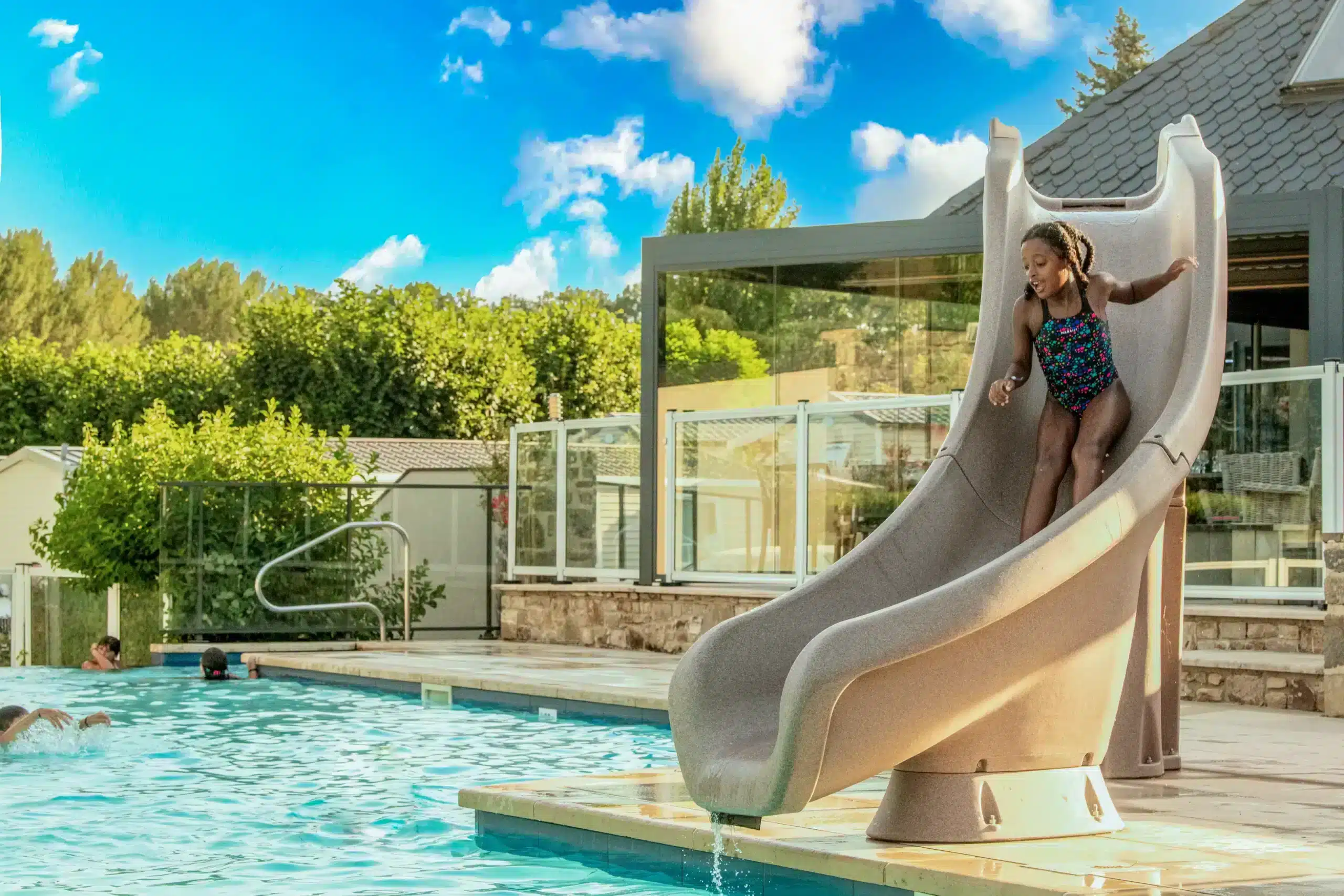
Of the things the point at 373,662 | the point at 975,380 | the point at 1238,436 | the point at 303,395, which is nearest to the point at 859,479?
the point at 1238,436

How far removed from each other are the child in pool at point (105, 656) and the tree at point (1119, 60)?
163ft

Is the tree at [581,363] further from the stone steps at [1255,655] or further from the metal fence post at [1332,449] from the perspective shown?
the metal fence post at [1332,449]

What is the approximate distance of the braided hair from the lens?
6109 mm

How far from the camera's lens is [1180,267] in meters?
6.22

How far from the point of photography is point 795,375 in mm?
14578

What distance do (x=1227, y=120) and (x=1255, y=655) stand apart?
6.44m

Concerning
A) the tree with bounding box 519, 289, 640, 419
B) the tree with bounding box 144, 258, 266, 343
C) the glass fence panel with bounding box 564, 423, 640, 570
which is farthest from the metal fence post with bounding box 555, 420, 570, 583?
the tree with bounding box 144, 258, 266, 343

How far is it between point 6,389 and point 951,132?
61.4 meters

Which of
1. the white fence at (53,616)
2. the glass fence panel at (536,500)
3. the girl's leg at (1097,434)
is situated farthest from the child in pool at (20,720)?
the white fence at (53,616)

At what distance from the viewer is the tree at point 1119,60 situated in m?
59.1

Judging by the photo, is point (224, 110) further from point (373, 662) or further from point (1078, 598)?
point (1078, 598)

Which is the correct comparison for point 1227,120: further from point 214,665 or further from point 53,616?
point 53,616

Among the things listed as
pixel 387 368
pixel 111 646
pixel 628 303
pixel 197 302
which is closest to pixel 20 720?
pixel 111 646

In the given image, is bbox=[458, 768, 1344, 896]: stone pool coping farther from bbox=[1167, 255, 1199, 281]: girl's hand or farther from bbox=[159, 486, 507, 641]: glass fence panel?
bbox=[159, 486, 507, 641]: glass fence panel
